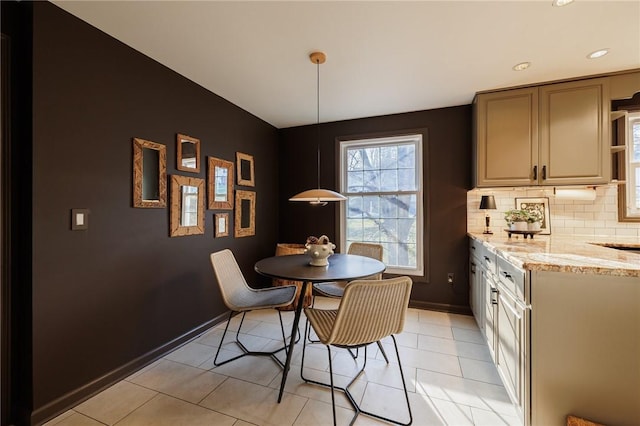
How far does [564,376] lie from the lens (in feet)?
4.52

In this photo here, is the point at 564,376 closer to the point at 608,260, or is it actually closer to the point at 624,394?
the point at 624,394

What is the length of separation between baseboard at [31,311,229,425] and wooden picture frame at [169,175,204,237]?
96 cm

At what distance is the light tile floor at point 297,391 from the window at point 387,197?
1.25 metres

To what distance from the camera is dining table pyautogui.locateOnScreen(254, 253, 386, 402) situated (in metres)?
1.79

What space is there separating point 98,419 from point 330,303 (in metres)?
2.45

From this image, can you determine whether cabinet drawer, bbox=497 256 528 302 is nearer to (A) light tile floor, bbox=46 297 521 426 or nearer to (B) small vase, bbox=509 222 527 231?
(A) light tile floor, bbox=46 297 521 426

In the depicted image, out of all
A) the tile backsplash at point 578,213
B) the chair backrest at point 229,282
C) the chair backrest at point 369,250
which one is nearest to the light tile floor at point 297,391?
the chair backrest at point 229,282

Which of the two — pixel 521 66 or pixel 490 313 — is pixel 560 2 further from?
pixel 490 313

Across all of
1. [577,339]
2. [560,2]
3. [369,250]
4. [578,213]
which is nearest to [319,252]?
[369,250]

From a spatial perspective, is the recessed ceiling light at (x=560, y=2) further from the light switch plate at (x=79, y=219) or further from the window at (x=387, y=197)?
the light switch plate at (x=79, y=219)

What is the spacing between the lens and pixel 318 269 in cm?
204

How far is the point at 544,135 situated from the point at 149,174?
361 cm

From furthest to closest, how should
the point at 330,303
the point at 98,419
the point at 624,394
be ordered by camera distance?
the point at 330,303
the point at 98,419
the point at 624,394

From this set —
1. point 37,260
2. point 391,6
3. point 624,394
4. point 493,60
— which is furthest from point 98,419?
point 493,60
